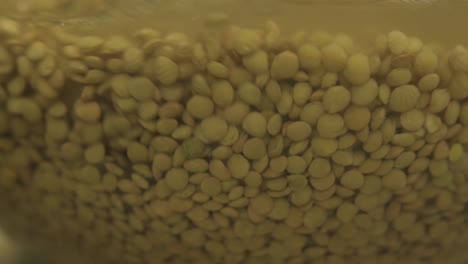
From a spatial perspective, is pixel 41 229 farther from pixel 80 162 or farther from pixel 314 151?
pixel 314 151

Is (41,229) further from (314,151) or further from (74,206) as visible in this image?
(314,151)

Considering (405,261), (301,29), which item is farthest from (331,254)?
(301,29)

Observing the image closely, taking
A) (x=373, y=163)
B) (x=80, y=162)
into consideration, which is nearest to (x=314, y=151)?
(x=373, y=163)

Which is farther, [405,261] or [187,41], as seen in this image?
[405,261]

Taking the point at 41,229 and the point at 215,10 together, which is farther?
the point at 41,229

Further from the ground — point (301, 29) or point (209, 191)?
point (301, 29)

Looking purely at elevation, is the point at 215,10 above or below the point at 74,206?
above

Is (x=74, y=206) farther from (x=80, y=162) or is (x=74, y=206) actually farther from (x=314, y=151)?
(x=314, y=151)
